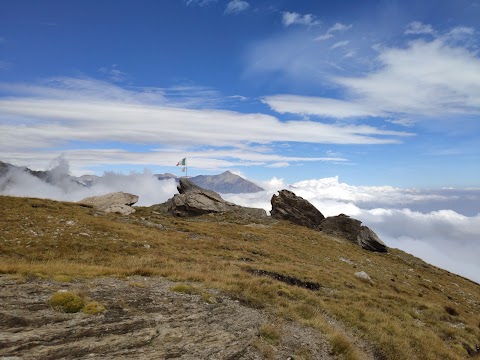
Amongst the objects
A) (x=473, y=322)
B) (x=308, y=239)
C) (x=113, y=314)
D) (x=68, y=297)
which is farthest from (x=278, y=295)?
(x=308, y=239)

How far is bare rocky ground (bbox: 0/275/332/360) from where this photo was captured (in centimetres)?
1079

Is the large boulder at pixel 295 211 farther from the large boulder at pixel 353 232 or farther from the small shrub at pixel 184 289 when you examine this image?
the small shrub at pixel 184 289

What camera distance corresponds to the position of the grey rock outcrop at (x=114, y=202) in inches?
2339

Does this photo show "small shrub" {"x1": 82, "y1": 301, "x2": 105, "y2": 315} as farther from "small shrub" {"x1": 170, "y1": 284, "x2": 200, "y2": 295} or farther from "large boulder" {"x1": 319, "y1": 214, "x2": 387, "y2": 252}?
"large boulder" {"x1": 319, "y1": 214, "x2": 387, "y2": 252}

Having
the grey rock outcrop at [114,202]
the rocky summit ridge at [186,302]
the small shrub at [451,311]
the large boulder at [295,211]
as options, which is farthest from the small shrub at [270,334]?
the large boulder at [295,211]

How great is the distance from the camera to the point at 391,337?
1966 cm

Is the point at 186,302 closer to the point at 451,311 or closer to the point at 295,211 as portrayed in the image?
the point at 451,311

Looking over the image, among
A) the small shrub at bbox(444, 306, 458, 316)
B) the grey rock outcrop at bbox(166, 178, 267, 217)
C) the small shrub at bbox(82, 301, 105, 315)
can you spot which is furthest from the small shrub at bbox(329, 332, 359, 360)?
the grey rock outcrop at bbox(166, 178, 267, 217)

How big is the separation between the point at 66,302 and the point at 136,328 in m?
3.50

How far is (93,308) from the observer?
13688mm

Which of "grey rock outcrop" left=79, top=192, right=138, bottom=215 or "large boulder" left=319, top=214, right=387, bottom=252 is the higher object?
"grey rock outcrop" left=79, top=192, right=138, bottom=215

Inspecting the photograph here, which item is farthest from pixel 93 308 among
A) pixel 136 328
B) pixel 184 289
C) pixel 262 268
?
pixel 262 268

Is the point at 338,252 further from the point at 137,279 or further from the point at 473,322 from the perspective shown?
the point at 137,279

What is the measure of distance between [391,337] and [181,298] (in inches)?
516
